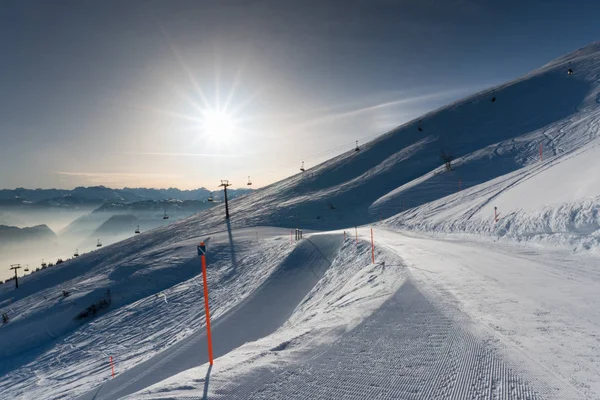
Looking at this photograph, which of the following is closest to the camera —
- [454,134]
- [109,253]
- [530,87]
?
[109,253]

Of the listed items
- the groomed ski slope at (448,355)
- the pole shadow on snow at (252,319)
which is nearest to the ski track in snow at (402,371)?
the groomed ski slope at (448,355)

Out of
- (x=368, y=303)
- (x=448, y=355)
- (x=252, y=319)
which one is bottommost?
(x=252, y=319)

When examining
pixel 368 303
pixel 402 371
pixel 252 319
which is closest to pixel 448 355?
pixel 402 371

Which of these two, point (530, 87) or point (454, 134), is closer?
point (454, 134)

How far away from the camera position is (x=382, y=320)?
5.93m

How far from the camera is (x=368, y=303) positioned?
7.43 m

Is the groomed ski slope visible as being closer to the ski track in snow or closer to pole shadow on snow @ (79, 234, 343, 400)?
the ski track in snow

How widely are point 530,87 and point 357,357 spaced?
7877 cm

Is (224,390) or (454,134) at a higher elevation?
(454,134)

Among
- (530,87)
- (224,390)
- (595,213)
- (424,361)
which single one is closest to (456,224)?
(595,213)

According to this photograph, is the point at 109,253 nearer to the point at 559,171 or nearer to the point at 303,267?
the point at 303,267

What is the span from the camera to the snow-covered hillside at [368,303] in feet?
13.5

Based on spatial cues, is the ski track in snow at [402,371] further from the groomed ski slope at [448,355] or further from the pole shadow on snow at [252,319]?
the pole shadow on snow at [252,319]

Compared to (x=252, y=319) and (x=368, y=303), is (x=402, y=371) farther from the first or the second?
(x=252, y=319)
